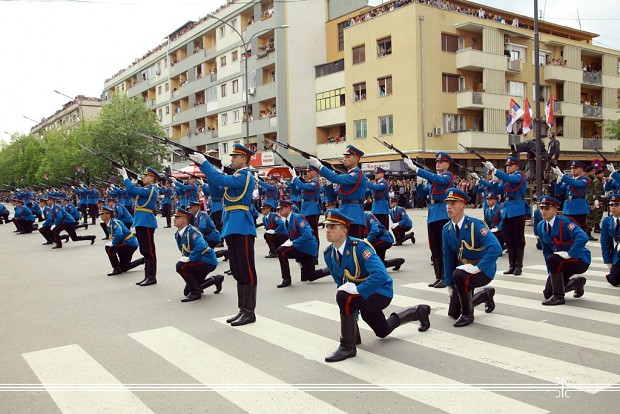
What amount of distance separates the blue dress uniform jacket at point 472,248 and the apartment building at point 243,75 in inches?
1140

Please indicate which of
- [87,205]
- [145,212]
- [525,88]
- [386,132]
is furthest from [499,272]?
[525,88]

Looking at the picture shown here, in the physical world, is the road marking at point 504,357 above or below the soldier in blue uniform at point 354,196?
below

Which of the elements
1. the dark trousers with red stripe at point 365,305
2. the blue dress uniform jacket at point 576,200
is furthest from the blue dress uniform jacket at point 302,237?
the blue dress uniform jacket at point 576,200

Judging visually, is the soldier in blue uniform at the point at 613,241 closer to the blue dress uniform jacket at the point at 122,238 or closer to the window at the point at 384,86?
the blue dress uniform jacket at the point at 122,238

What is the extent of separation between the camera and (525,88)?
1594 inches

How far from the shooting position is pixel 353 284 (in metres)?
5.39

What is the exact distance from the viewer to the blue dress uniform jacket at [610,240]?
8.47 m

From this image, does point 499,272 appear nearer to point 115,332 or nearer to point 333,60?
point 115,332

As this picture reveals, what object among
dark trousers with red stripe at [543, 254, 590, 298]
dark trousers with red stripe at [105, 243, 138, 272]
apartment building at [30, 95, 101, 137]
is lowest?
dark trousers with red stripe at [105, 243, 138, 272]

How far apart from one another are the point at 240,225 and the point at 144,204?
410cm

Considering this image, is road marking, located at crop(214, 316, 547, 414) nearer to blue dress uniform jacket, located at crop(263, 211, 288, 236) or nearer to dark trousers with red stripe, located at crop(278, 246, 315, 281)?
dark trousers with red stripe, located at crop(278, 246, 315, 281)

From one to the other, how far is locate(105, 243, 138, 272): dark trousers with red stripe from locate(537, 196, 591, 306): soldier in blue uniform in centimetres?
781

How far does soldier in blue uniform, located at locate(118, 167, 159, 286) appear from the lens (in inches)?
406

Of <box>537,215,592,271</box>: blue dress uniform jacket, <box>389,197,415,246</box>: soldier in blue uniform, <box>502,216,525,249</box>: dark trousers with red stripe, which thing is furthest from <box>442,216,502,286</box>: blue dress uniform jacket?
<box>389,197,415,246</box>: soldier in blue uniform
